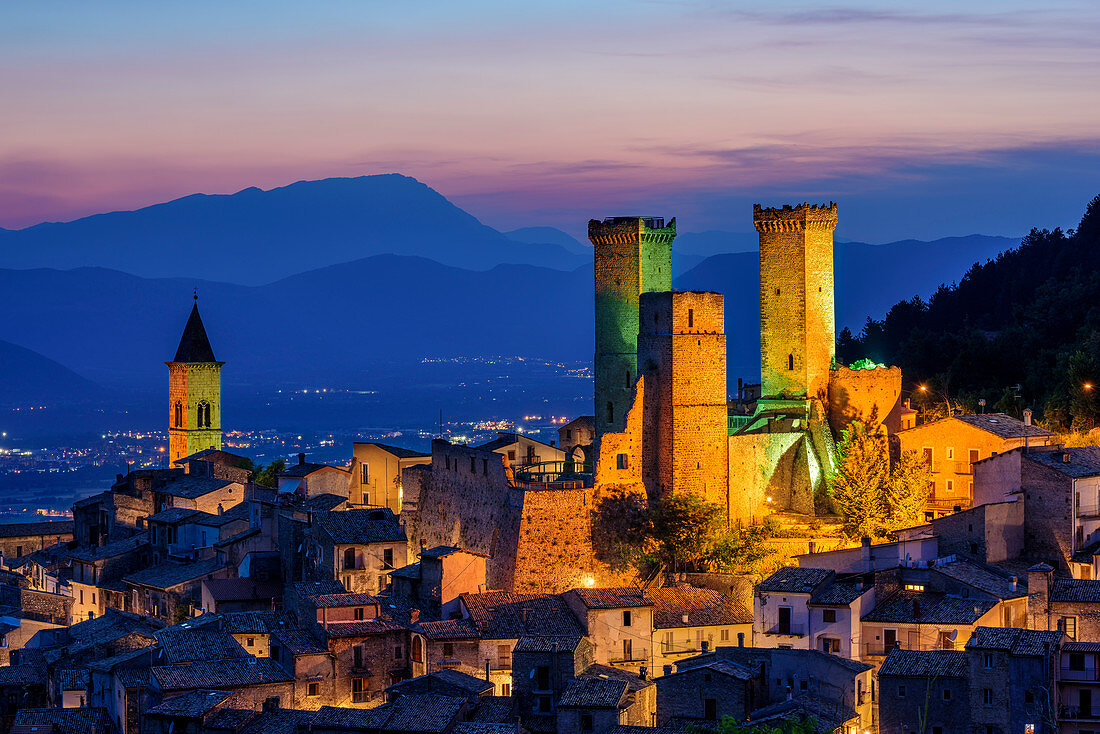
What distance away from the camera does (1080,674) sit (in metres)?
32.0

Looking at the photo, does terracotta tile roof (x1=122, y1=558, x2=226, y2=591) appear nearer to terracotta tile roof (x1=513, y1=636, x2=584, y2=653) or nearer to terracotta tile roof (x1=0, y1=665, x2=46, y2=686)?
terracotta tile roof (x1=0, y1=665, x2=46, y2=686)

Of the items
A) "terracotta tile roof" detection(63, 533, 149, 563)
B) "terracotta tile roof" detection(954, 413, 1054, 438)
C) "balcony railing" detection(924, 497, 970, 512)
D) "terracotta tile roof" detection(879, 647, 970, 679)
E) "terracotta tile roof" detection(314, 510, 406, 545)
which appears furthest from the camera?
"terracotta tile roof" detection(63, 533, 149, 563)

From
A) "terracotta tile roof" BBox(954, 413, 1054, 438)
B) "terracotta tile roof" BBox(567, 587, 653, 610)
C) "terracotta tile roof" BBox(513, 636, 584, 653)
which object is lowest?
"terracotta tile roof" BBox(513, 636, 584, 653)

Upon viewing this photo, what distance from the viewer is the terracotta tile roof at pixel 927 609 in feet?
116

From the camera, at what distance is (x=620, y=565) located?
137 ft

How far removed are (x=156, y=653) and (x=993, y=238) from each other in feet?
372

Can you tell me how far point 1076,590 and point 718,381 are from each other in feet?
36.0

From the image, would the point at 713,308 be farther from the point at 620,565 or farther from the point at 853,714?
the point at 853,714

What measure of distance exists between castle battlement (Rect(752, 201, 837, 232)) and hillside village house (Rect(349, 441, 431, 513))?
45.2 ft

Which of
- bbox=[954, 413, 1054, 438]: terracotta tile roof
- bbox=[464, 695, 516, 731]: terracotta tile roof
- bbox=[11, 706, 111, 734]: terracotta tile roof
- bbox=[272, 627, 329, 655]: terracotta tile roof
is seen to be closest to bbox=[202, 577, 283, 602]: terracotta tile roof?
bbox=[272, 627, 329, 655]: terracotta tile roof

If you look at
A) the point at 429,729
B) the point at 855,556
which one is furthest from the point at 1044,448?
the point at 429,729

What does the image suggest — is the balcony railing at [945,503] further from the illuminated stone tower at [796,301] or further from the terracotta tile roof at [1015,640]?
the terracotta tile roof at [1015,640]

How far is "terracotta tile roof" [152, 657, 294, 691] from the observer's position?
35.5 meters

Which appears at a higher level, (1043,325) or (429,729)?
(1043,325)
